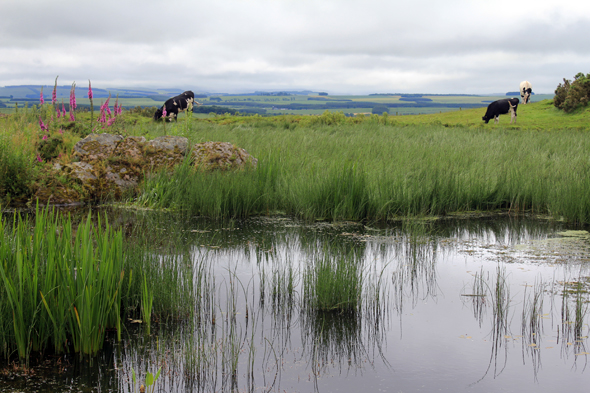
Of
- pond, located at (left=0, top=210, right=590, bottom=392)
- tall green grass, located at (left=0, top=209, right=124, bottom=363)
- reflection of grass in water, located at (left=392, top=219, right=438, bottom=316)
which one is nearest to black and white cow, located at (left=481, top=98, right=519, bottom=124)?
reflection of grass in water, located at (left=392, top=219, right=438, bottom=316)

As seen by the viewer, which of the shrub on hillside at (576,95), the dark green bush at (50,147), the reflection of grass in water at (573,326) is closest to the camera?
the reflection of grass in water at (573,326)

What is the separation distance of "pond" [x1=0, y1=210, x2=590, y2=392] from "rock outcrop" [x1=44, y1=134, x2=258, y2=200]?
3.68 metres

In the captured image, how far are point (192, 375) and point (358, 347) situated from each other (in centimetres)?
114

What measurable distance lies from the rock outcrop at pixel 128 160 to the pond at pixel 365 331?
368 centimetres

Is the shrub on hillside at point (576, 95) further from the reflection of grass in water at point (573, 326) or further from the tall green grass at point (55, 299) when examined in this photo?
the tall green grass at point (55, 299)

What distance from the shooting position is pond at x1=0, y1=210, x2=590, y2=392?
9.34ft

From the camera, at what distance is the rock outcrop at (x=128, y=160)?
8547 mm

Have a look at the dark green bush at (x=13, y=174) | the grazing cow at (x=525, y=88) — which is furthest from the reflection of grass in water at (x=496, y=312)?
the grazing cow at (x=525, y=88)

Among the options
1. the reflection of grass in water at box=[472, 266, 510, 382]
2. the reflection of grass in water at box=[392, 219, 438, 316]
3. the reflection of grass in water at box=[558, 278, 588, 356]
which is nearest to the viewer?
the reflection of grass in water at box=[472, 266, 510, 382]

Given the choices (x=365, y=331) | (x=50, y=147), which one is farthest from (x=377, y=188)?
(x=50, y=147)

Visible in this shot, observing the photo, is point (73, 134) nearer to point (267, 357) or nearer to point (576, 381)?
point (267, 357)

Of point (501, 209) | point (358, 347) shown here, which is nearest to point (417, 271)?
point (358, 347)

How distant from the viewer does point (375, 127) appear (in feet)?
60.2

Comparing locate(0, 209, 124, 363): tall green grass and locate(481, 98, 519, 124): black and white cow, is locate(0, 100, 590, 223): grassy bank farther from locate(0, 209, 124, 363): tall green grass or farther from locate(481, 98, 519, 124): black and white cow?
locate(481, 98, 519, 124): black and white cow
